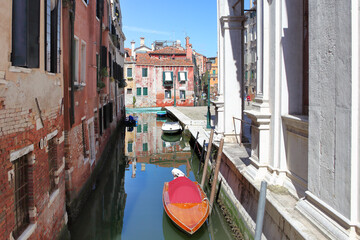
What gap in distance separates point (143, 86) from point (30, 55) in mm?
33359

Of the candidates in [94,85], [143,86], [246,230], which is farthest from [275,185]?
[143,86]

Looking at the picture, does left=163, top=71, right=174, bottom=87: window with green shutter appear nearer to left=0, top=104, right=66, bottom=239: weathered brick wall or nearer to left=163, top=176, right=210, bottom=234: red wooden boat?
left=163, top=176, right=210, bottom=234: red wooden boat

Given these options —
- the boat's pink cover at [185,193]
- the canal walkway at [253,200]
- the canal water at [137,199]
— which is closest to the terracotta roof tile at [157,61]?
the canal water at [137,199]

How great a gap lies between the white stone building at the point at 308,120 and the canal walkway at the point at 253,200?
1 centimetres

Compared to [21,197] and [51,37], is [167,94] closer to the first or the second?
[51,37]

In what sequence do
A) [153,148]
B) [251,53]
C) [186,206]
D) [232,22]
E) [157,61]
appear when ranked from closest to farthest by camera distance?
1. [186,206]
2. [232,22]
3. [153,148]
4. [251,53]
5. [157,61]

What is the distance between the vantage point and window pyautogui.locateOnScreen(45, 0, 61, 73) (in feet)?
15.7

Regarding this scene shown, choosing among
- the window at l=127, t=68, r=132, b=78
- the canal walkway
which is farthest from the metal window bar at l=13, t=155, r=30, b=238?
the window at l=127, t=68, r=132, b=78

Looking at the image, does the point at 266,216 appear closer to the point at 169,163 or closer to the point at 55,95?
the point at 55,95

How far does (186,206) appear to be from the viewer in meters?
6.53

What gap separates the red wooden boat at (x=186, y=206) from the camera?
6.10 meters

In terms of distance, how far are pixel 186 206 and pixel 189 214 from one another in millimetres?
252

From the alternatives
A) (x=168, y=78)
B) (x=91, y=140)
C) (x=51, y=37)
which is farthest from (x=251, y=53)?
(x=51, y=37)

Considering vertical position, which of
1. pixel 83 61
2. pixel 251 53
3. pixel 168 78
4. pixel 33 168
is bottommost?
pixel 33 168
